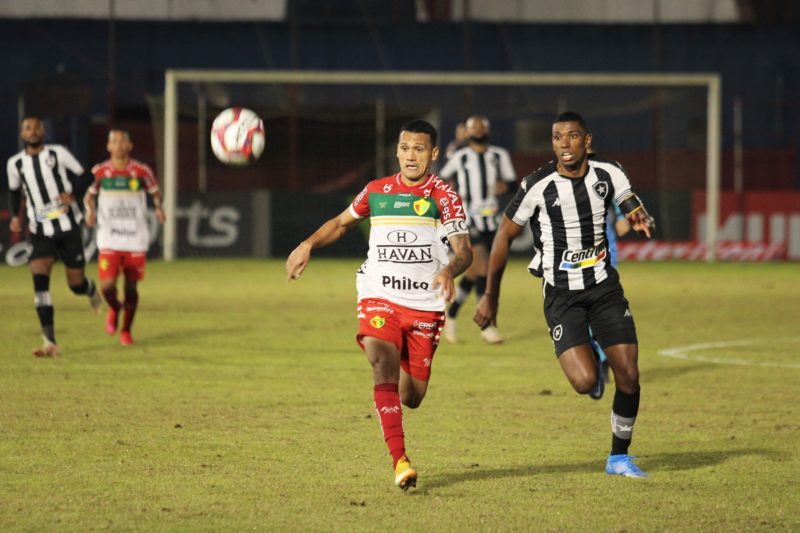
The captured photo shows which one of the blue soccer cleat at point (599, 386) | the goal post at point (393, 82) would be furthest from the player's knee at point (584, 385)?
the goal post at point (393, 82)

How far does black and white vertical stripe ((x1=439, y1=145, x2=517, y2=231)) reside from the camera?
15.1m

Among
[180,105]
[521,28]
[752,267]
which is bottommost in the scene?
[752,267]

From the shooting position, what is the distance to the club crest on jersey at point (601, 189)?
799cm

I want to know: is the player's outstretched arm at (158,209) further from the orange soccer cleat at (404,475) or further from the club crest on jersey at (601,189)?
the orange soccer cleat at (404,475)

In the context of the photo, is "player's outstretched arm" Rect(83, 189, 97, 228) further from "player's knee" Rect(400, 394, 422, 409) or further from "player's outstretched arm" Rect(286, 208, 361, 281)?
"player's knee" Rect(400, 394, 422, 409)

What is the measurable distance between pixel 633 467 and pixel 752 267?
20.2 meters

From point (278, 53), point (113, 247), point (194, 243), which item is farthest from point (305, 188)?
point (113, 247)

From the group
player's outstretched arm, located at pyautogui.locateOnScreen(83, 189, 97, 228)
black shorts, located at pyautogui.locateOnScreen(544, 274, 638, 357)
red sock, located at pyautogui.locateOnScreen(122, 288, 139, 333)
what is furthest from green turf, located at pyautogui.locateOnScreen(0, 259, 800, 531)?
player's outstretched arm, located at pyautogui.locateOnScreen(83, 189, 97, 228)

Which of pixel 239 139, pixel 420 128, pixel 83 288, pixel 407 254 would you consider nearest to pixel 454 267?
pixel 407 254

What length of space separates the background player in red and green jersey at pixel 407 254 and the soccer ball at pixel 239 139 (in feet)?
11.0

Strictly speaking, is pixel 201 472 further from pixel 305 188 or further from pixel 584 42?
pixel 584 42

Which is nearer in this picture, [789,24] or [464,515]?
[464,515]

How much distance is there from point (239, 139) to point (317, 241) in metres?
3.51

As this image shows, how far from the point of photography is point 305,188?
1161 inches
